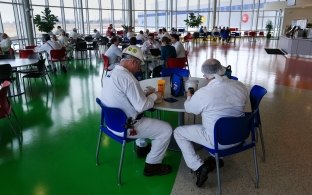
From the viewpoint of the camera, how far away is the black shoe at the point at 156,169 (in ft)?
8.62

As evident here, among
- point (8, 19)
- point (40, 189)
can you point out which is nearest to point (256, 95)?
point (40, 189)

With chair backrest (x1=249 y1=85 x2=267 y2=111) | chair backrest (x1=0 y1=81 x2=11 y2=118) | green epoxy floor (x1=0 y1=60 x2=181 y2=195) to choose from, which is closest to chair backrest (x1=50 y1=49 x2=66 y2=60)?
green epoxy floor (x1=0 y1=60 x2=181 y2=195)

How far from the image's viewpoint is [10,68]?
4.81 metres

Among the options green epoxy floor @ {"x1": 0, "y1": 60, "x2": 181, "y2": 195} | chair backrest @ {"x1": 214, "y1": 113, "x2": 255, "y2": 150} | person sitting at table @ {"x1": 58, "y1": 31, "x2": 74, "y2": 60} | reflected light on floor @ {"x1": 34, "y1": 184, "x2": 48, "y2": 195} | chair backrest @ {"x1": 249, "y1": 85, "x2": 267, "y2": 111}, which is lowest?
reflected light on floor @ {"x1": 34, "y1": 184, "x2": 48, "y2": 195}

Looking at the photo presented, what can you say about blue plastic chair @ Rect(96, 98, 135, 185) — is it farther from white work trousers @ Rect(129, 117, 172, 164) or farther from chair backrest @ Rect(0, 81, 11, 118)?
chair backrest @ Rect(0, 81, 11, 118)

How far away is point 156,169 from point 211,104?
982 millimetres

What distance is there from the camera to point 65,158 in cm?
297

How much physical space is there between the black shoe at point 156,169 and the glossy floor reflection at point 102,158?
6 centimetres

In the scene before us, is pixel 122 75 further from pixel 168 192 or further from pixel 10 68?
pixel 10 68

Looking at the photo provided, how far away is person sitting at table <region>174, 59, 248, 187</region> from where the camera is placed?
2119 mm

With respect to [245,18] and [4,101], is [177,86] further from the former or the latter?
[245,18]

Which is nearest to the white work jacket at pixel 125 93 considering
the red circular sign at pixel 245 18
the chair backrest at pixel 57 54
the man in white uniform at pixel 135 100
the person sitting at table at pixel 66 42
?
the man in white uniform at pixel 135 100

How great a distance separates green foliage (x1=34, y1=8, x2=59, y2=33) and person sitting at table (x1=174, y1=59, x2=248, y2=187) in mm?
9997

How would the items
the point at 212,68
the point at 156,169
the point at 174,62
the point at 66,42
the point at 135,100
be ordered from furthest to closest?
the point at 66,42
the point at 174,62
the point at 156,169
the point at 135,100
the point at 212,68
